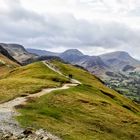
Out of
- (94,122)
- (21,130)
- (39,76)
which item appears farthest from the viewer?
(39,76)

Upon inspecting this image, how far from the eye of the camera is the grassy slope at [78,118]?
7194 cm

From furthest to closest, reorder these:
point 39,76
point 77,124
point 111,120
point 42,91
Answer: point 39,76 → point 42,91 → point 111,120 → point 77,124

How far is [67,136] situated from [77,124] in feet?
41.1

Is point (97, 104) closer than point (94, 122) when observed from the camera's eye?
No

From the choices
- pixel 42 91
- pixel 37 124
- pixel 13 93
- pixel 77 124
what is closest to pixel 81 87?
pixel 42 91

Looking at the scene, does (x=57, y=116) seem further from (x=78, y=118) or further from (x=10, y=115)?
(x=10, y=115)

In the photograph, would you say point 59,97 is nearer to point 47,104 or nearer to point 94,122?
point 47,104

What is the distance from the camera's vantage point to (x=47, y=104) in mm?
92000

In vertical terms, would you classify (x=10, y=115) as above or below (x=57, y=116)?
above

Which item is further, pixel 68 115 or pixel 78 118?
pixel 68 115

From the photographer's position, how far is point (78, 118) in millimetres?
85250

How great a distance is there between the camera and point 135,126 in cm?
9462

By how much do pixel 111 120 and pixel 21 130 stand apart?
1223 inches

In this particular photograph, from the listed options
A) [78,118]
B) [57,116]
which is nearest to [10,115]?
[57,116]
